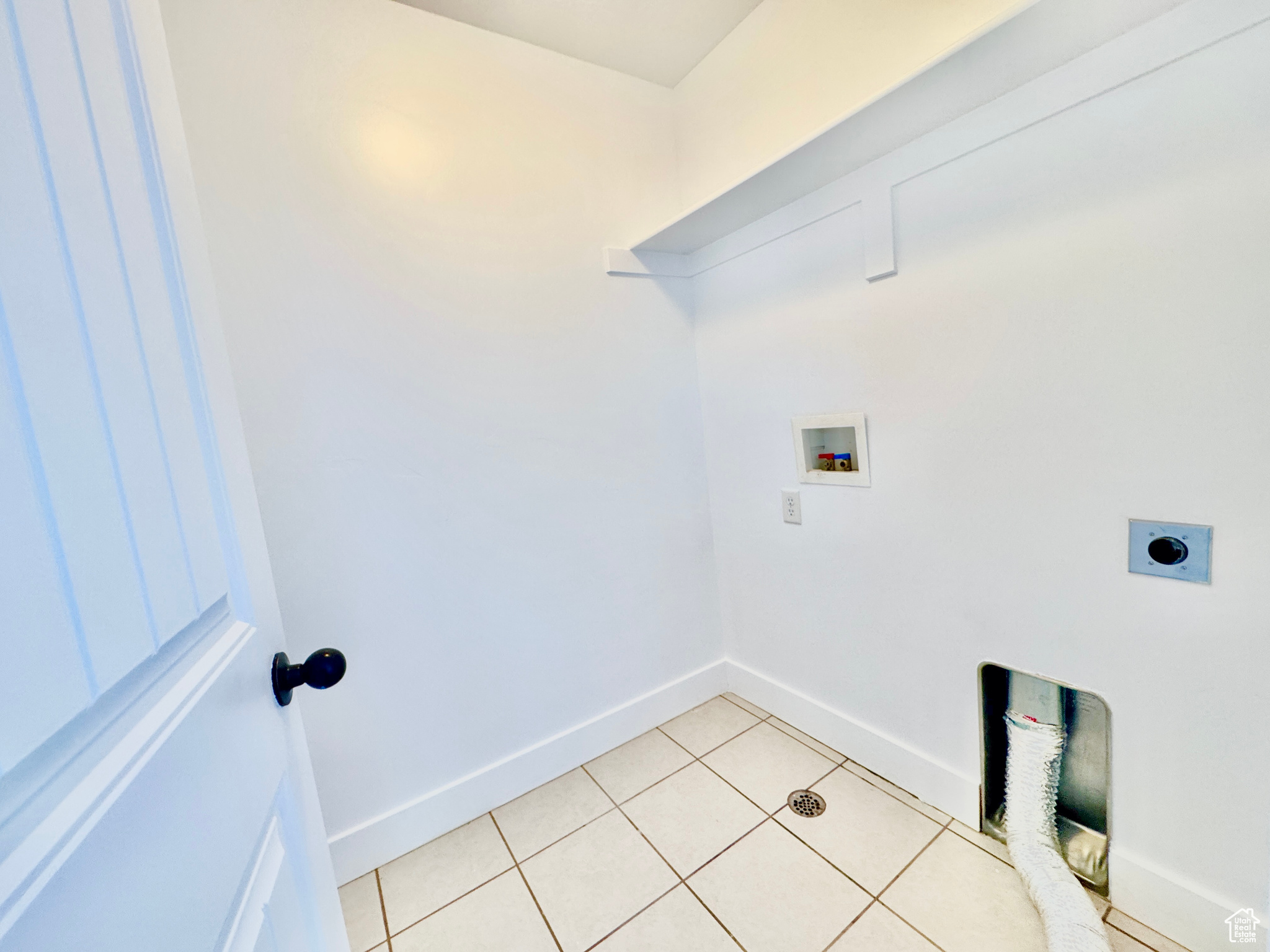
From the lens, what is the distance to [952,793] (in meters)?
1.47

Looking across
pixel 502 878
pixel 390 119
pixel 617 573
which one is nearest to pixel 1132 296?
pixel 617 573

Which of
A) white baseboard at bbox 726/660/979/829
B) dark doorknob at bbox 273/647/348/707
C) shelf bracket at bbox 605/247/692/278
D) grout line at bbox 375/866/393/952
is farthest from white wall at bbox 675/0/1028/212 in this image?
grout line at bbox 375/866/393/952

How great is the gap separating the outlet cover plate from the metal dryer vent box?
35 cm

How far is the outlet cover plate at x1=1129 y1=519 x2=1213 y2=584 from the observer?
3.28 ft

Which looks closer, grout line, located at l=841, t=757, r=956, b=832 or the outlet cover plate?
the outlet cover plate

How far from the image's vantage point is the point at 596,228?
5.97 ft

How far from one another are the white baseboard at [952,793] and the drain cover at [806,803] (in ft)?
0.83

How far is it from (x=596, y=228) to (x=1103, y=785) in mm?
2240

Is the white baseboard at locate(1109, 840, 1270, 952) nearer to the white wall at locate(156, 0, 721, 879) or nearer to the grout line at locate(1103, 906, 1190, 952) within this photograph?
the grout line at locate(1103, 906, 1190, 952)

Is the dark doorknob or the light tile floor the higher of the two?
the dark doorknob

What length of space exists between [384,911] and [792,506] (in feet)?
5.79

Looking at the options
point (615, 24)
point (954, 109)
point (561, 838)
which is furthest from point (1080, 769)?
point (615, 24)

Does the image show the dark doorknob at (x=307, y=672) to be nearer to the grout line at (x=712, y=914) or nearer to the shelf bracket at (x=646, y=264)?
the grout line at (x=712, y=914)

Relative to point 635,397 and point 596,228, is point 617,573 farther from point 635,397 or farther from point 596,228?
point 596,228
